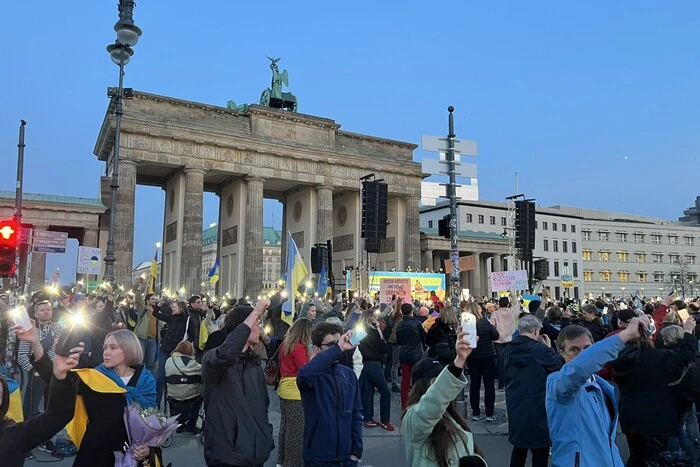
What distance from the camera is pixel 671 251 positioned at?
309 ft

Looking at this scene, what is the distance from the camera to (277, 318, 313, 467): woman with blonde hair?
5969 mm

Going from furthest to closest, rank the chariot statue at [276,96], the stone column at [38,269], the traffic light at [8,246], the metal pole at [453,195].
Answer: the chariot statue at [276,96], the stone column at [38,269], the metal pole at [453,195], the traffic light at [8,246]

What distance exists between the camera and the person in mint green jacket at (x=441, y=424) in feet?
9.97

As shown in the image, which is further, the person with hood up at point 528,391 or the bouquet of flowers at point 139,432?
the person with hood up at point 528,391

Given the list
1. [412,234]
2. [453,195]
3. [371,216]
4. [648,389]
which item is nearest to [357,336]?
[648,389]

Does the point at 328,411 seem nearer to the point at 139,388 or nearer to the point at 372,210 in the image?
the point at 139,388

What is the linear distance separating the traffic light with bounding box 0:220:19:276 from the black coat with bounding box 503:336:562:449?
864 cm

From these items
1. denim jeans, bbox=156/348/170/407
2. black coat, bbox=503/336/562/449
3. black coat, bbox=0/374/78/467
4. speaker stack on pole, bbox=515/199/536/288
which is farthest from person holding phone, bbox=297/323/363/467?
speaker stack on pole, bbox=515/199/536/288

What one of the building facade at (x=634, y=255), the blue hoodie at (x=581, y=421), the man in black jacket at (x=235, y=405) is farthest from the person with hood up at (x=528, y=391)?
the building facade at (x=634, y=255)

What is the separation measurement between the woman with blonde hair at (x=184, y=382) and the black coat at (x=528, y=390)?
4.69 meters

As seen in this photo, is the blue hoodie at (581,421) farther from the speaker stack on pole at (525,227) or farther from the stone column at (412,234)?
the stone column at (412,234)

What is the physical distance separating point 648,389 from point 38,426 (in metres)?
5.36

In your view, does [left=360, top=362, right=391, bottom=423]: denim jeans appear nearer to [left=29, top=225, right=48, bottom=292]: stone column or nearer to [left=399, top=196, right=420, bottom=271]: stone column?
[left=29, top=225, right=48, bottom=292]: stone column

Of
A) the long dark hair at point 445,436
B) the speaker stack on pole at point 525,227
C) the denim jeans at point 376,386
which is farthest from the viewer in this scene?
the speaker stack on pole at point 525,227
